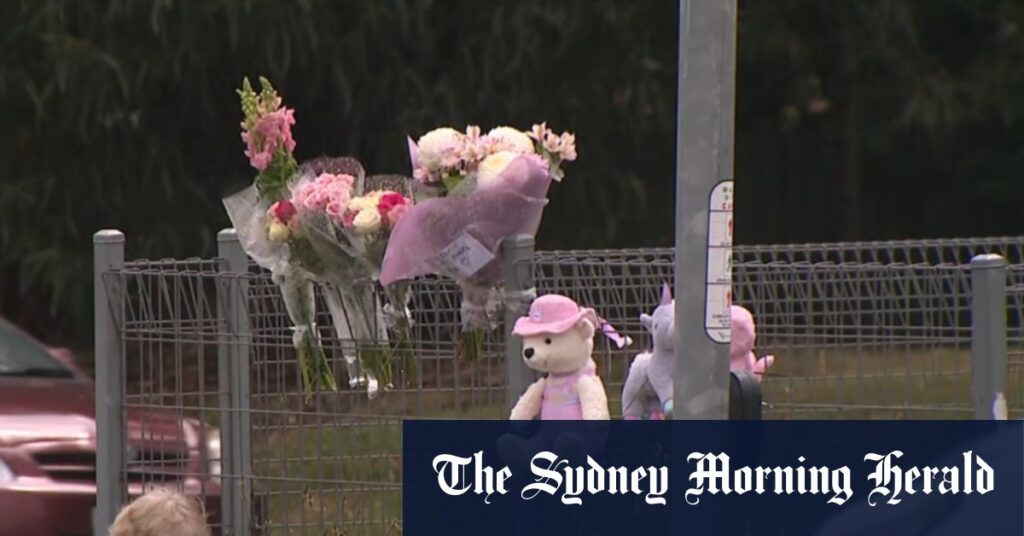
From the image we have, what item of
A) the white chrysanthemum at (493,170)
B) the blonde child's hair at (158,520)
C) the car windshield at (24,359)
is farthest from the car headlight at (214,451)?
the car windshield at (24,359)

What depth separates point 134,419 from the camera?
752cm

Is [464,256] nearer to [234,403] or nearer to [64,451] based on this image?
[234,403]

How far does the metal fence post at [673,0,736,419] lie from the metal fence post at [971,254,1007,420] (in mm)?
1352

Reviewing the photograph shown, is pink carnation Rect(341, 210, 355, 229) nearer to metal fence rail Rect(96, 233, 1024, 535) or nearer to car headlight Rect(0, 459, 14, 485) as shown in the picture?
metal fence rail Rect(96, 233, 1024, 535)

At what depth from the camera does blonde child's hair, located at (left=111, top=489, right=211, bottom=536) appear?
545 cm

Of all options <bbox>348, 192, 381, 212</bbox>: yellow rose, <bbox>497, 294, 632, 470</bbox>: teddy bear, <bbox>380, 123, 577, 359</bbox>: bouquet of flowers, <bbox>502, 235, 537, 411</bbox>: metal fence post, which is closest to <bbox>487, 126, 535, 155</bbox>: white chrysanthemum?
<bbox>380, 123, 577, 359</bbox>: bouquet of flowers

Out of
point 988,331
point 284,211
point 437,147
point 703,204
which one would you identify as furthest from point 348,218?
point 988,331

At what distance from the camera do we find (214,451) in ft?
24.9

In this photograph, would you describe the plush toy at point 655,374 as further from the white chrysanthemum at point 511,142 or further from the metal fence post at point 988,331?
the metal fence post at point 988,331

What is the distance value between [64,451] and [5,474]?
299 mm

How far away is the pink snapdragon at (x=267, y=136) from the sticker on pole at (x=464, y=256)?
0.77m

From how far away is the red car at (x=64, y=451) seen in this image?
7.46m

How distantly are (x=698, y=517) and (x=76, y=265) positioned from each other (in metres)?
12.7

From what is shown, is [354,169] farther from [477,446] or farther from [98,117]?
[98,117]
